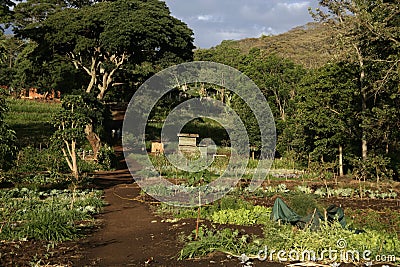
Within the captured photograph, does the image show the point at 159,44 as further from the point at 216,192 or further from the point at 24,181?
the point at 216,192

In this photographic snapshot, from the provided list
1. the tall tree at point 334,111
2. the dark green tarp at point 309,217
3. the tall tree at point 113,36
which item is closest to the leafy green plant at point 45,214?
the dark green tarp at point 309,217

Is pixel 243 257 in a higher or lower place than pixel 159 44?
lower

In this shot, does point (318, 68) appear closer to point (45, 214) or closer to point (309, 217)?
point (309, 217)

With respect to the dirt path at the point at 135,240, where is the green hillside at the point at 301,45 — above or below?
above

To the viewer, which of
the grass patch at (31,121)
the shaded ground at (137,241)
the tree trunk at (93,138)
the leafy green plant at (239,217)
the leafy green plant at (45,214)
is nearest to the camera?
the shaded ground at (137,241)

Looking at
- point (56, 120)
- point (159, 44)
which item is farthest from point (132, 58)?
point (56, 120)

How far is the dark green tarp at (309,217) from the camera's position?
680 centimetres

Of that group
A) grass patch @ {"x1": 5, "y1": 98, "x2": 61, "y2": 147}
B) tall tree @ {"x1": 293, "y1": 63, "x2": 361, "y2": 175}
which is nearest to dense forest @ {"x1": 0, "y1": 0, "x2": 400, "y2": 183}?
tall tree @ {"x1": 293, "y1": 63, "x2": 361, "y2": 175}

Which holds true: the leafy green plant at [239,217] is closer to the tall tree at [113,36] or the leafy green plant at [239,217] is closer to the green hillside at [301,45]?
the green hillside at [301,45]

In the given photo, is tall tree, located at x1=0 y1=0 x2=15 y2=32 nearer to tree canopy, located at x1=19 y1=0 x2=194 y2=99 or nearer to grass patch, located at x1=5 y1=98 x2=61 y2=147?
tree canopy, located at x1=19 y1=0 x2=194 y2=99

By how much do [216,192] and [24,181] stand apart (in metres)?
6.81

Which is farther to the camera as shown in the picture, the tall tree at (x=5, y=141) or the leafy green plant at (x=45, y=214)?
the tall tree at (x=5, y=141)

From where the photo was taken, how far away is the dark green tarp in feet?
22.3

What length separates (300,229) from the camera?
23.0ft
